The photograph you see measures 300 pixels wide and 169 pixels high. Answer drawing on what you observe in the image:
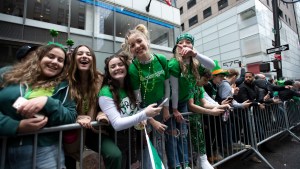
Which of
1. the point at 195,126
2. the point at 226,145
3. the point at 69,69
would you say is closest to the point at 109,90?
the point at 69,69

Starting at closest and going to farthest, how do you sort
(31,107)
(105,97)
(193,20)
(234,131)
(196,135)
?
(31,107) < (105,97) < (196,135) < (234,131) < (193,20)

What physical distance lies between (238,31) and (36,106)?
79.5 ft

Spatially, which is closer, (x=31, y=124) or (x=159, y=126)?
(x=31, y=124)

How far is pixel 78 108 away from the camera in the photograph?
208 cm

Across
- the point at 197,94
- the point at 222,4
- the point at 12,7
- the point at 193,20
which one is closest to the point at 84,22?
the point at 12,7

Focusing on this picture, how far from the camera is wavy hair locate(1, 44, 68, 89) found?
1716mm

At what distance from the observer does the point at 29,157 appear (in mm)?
1587

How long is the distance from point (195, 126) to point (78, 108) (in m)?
1.74

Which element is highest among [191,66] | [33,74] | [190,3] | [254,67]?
[190,3]

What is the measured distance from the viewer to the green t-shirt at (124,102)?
211cm

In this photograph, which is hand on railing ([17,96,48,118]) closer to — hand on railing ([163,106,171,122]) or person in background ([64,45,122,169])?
person in background ([64,45,122,169])

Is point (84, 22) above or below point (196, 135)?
above

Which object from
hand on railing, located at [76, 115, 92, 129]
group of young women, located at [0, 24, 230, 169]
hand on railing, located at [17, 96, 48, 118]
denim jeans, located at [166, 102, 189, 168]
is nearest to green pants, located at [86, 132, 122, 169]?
group of young women, located at [0, 24, 230, 169]

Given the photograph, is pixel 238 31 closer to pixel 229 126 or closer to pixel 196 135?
pixel 229 126
